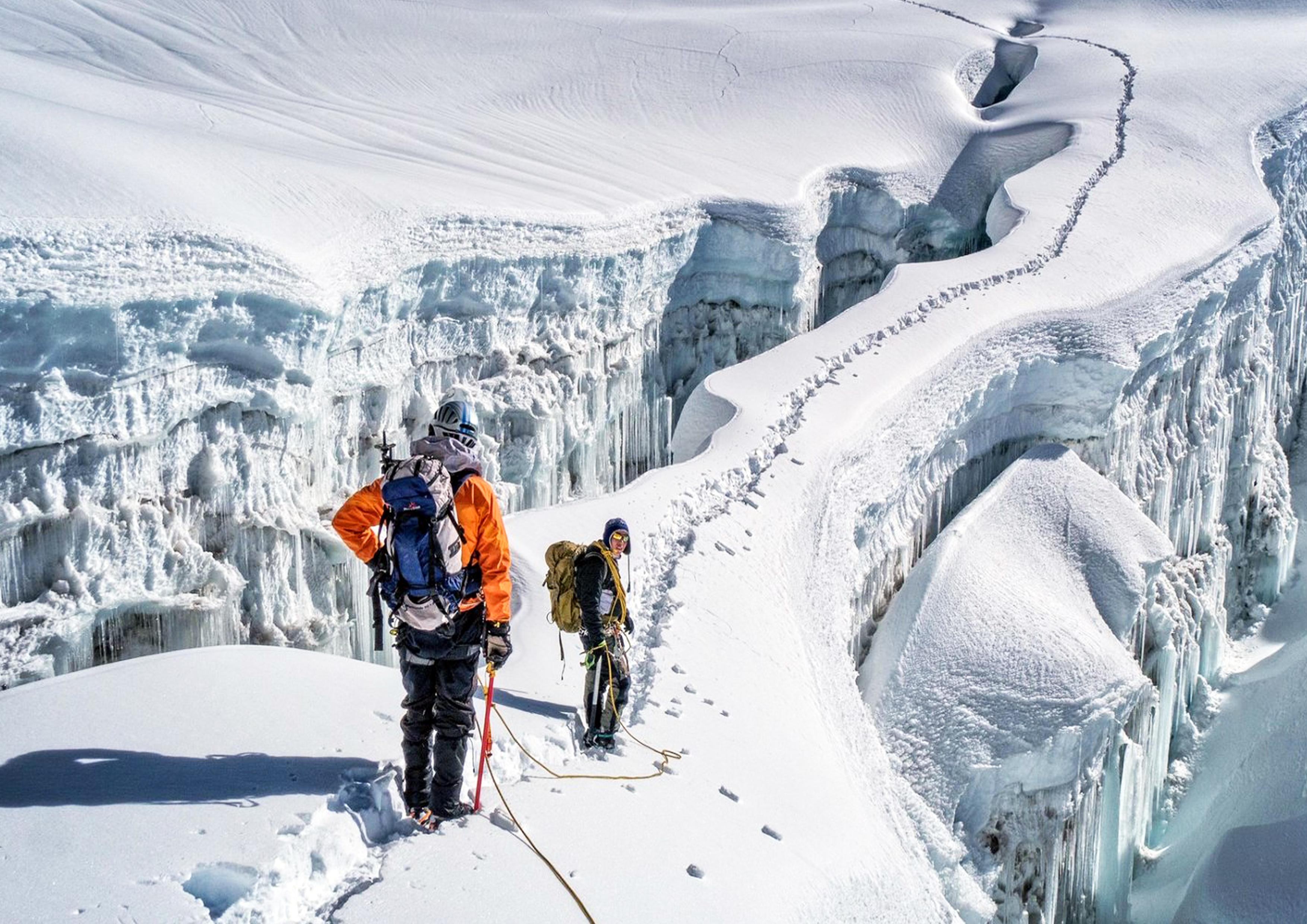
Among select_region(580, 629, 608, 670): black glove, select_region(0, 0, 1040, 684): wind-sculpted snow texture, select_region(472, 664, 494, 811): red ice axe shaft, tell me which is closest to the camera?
select_region(472, 664, 494, 811): red ice axe shaft

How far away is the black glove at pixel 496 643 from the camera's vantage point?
4.61 m

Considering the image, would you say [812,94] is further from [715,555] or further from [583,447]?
[715,555]

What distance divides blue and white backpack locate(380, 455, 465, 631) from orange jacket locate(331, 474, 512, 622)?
0.05m

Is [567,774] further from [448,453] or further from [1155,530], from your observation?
[1155,530]

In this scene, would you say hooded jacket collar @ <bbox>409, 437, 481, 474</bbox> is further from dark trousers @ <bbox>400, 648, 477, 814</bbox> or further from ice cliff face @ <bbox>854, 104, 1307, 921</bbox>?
ice cliff face @ <bbox>854, 104, 1307, 921</bbox>

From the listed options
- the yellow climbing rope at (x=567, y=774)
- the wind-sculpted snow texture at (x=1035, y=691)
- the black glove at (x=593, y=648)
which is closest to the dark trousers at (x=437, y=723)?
the yellow climbing rope at (x=567, y=774)

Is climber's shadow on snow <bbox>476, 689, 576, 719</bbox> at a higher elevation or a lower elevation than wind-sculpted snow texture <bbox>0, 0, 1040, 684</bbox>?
lower

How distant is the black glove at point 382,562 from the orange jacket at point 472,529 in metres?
0.05

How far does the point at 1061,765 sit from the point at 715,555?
3.89m

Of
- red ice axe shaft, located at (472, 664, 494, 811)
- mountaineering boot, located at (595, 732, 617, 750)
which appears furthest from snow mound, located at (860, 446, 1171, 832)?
red ice axe shaft, located at (472, 664, 494, 811)

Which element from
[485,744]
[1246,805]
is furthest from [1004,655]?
[485,744]

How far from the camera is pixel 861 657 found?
1046 centimetres

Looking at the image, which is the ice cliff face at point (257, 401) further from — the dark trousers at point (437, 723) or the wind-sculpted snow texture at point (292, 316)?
the dark trousers at point (437, 723)

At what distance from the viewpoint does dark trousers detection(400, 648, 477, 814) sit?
4.60 m
